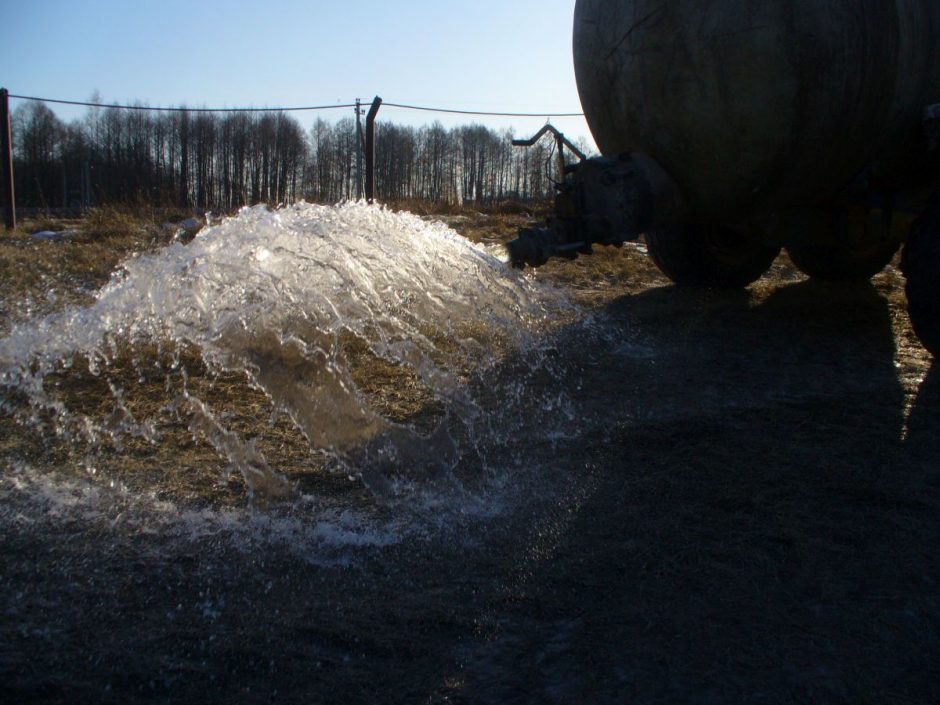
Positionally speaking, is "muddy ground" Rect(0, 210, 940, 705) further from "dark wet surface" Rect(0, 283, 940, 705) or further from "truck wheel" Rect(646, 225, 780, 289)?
"truck wheel" Rect(646, 225, 780, 289)

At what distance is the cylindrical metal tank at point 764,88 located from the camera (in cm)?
451

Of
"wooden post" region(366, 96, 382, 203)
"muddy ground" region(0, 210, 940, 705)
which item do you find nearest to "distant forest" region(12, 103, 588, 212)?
"wooden post" region(366, 96, 382, 203)

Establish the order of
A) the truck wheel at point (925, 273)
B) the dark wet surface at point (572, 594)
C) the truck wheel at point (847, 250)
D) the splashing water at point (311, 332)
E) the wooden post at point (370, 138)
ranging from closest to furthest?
the dark wet surface at point (572, 594) < the splashing water at point (311, 332) < the truck wheel at point (925, 273) < the truck wheel at point (847, 250) < the wooden post at point (370, 138)

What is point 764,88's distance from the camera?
179 inches

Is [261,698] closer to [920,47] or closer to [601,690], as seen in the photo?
[601,690]

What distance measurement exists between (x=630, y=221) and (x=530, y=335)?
3.84 feet

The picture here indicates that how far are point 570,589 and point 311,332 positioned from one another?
3.19 metres

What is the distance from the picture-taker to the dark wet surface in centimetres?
219

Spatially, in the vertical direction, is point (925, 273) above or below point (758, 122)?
below

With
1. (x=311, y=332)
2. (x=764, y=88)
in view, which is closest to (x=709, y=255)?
(x=764, y=88)

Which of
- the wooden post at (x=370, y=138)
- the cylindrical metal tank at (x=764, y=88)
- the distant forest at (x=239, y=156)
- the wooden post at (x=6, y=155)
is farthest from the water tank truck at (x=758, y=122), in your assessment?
the distant forest at (x=239, y=156)

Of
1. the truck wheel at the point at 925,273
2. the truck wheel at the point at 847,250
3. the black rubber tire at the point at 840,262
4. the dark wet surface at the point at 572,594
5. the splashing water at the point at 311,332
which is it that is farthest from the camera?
the black rubber tire at the point at 840,262

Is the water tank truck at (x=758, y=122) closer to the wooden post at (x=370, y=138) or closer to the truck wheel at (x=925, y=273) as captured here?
the truck wheel at (x=925, y=273)

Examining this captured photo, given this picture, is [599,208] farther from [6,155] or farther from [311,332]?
[6,155]
